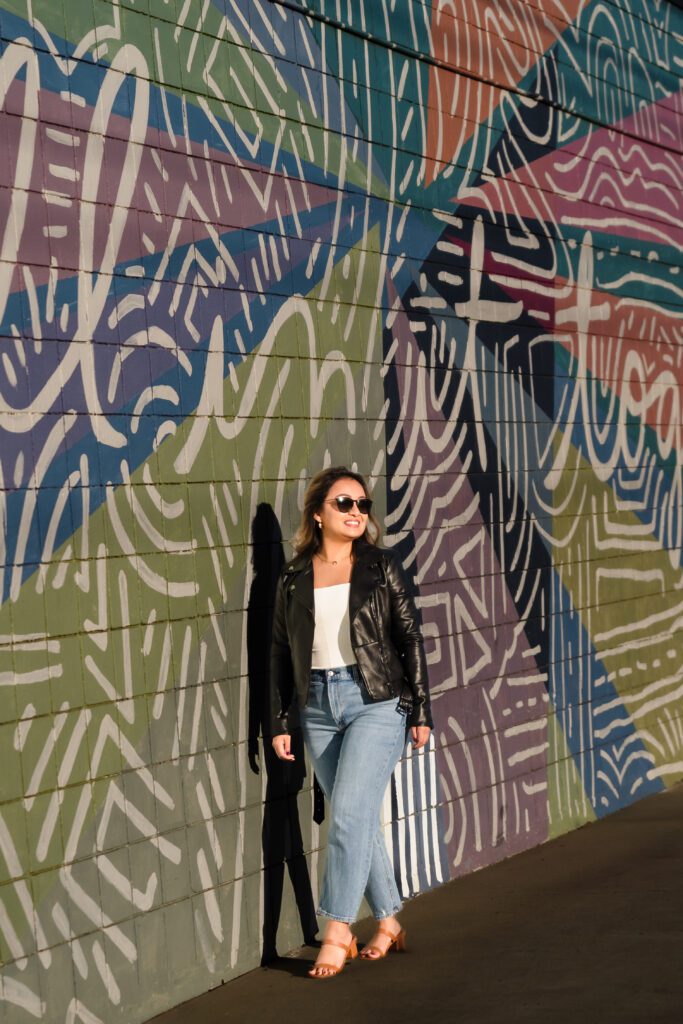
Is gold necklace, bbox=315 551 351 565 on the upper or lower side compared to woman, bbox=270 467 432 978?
upper

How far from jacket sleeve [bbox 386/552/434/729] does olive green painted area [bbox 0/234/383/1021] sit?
0.64 m

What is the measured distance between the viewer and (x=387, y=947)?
6863 mm

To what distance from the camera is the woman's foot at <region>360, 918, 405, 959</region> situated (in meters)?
6.83

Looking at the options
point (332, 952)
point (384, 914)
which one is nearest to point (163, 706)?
point (332, 952)

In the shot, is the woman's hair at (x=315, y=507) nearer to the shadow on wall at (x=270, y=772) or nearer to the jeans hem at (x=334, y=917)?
the shadow on wall at (x=270, y=772)

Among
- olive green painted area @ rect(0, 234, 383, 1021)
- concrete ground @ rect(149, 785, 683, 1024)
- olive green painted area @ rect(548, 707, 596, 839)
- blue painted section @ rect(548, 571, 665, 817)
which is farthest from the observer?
blue painted section @ rect(548, 571, 665, 817)

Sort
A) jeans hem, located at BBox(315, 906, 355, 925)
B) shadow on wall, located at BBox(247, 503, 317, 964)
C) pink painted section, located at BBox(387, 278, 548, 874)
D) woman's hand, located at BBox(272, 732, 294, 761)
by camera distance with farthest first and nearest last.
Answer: pink painted section, located at BBox(387, 278, 548, 874) → shadow on wall, located at BBox(247, 503, 317, 964) → woman's hand, located at BBox(272, 732, 294, 761) → jeans hem, located at BBox(315, 906, 355, 925)

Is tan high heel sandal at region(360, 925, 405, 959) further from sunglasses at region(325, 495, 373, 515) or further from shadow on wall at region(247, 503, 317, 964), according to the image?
sunglasses at region(325, 495, 373, 515)

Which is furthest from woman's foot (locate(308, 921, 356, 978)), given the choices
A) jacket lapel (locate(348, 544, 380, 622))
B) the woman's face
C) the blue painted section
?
the blue painted section

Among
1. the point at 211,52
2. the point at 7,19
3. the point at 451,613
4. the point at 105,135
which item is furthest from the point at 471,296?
the point at 7,19

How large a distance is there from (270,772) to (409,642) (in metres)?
0.85

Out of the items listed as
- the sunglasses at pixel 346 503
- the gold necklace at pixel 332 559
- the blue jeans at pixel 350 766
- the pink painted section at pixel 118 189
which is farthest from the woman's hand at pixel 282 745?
the pink painted section at pixel 118 189

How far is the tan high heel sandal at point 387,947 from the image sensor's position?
682 cm

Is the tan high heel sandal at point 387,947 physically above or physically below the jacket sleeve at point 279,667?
below
